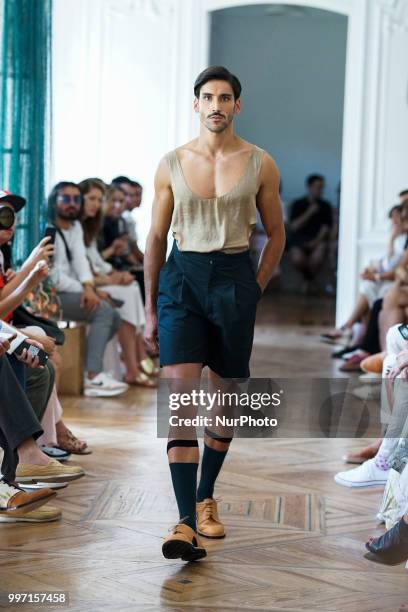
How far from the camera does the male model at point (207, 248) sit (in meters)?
3.47

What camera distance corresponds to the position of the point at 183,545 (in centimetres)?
330

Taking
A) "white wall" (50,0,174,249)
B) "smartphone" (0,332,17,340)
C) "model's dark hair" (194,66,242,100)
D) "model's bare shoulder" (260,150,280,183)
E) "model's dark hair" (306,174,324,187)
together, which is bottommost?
"smartphone" (0,332,17,340)

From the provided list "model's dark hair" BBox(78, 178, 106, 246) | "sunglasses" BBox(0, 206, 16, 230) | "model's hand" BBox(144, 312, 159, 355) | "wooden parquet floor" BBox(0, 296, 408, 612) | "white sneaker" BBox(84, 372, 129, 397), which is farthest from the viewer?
"model's dark hair" BBox(78, 178, 106, 246)

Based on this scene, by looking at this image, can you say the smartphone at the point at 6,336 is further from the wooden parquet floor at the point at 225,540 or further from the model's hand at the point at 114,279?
the model's hand at the point at 114,279

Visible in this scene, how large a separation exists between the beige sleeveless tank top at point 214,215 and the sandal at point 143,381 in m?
3.73

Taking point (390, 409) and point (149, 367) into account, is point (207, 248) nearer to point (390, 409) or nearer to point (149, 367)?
point (390, 409)

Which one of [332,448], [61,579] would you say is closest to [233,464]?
[332,448]

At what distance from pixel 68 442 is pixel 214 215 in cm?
184

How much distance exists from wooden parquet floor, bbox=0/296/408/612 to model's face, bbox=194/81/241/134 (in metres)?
1.33

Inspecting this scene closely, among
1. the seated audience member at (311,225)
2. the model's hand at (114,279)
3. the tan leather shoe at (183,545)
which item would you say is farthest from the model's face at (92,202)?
the seated audience member at (311,225)

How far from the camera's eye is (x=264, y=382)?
138 inches

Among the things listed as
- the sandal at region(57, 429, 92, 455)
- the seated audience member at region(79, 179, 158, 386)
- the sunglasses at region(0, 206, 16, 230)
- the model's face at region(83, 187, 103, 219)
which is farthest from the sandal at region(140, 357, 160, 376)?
the sunglasses at region(0, 206, 16, 230)

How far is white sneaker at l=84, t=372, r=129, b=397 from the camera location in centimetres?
670

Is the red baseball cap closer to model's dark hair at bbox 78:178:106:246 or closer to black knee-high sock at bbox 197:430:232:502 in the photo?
black knee-high sock at bbox 197:430:232:502
